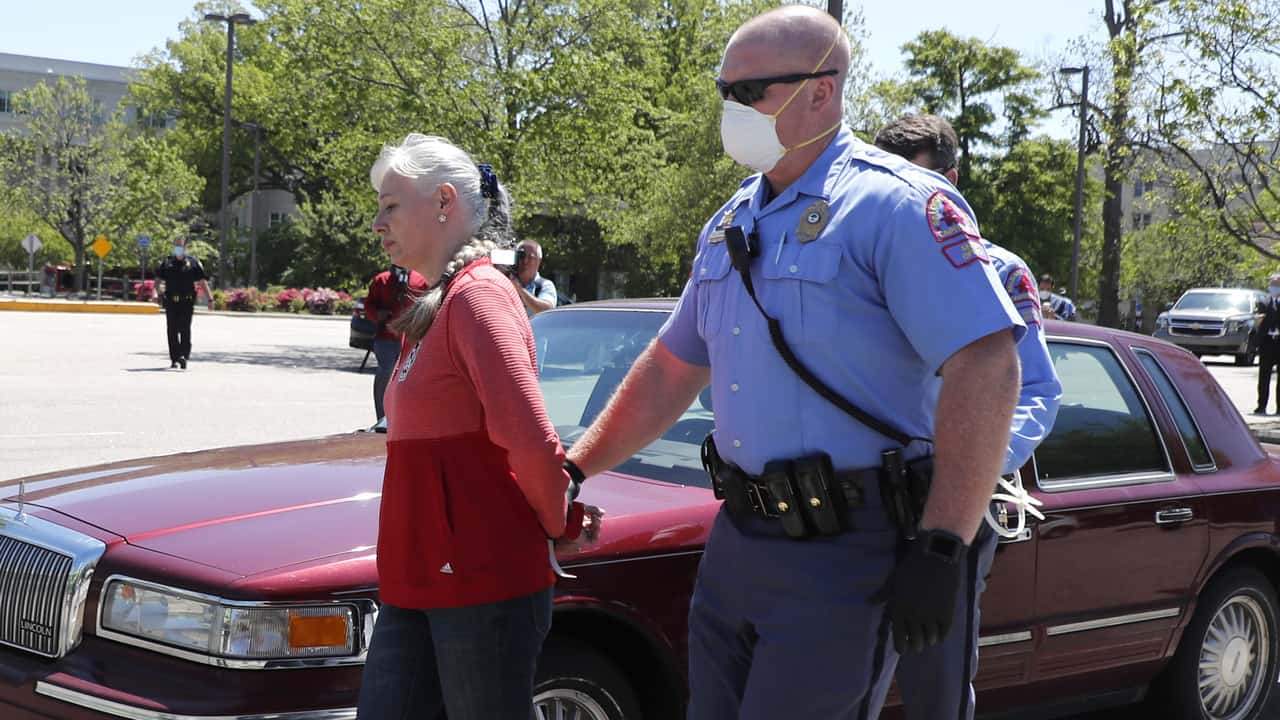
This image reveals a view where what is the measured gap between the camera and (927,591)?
221cm

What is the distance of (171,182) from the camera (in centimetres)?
5472

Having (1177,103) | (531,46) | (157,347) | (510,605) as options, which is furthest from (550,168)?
(510,605)

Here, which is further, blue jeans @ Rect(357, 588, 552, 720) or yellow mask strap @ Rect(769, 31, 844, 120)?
blue jeans @ Rect(357, 588, 552, 720)

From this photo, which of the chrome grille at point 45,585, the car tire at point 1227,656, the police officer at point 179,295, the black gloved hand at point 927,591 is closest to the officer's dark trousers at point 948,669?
the black gloved hand at point 927,591

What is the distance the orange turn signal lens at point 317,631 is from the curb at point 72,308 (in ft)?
123

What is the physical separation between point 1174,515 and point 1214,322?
30820 millimetres

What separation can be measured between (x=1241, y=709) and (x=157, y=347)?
21.5 metres

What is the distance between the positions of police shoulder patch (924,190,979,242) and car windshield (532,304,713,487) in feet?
5.23

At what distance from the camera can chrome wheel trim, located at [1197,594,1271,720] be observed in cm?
471

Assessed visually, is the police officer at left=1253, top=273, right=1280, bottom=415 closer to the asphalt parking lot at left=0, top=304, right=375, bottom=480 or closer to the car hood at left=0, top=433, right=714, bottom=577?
the asphalt parking lot at left=0, top=304, right=375, bottom=480

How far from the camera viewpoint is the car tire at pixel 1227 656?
4.60 metres

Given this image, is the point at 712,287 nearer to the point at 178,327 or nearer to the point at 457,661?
the point at 457,661

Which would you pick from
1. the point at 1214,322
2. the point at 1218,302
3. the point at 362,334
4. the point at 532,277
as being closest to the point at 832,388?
the point at 532,277

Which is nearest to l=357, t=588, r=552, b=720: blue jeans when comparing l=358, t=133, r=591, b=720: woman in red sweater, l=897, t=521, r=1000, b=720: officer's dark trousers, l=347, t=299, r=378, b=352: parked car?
l=358, t=133, r=591, b=720: woman in red sweater
